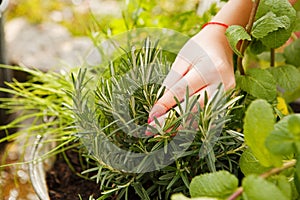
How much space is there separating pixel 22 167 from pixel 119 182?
0.77 feet

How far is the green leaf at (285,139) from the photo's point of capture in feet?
1.52

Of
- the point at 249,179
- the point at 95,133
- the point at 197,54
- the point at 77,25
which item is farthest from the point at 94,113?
the point at 77,25

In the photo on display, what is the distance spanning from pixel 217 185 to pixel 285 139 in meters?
0.07

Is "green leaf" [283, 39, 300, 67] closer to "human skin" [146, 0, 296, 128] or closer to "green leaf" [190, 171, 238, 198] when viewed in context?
"human skin" [146, 0, 296, 128]

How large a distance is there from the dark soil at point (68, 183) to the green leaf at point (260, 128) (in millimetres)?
289

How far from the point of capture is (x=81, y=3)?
→ 1.53 meters

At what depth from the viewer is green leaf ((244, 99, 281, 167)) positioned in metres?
0.48

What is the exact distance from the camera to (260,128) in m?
0.49

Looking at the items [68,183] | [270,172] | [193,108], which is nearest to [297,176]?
[270,172]

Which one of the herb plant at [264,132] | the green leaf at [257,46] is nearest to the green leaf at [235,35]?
the herb plant at [264,132]

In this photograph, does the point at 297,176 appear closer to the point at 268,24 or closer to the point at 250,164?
the point at 250,164

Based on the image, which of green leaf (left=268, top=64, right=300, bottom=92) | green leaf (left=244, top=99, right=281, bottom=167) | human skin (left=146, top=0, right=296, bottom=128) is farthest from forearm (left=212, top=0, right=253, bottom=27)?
green leaf (left=244, top=99, right=281, bottom=167)

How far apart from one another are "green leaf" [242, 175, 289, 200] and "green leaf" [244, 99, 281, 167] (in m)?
0.04

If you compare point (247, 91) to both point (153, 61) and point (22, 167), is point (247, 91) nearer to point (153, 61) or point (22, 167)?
point (153, 61)
